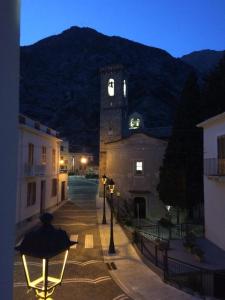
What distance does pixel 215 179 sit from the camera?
19.3 meters

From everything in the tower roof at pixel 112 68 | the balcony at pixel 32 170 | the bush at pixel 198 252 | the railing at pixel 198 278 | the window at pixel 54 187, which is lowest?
the railing at pixel 198 278

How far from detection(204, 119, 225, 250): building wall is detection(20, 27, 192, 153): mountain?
77441mm

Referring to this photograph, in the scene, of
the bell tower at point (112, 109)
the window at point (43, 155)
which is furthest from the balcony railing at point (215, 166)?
the bell tower at point (112, 109)

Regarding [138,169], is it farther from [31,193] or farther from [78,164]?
[78,164]

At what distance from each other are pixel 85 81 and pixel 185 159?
320ft

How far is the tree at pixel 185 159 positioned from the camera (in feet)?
96.4

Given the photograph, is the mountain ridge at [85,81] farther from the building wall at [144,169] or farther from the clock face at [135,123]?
the building wall at [144,169]

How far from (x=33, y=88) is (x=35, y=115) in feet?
63.4

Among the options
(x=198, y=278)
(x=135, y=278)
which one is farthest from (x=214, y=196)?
(x=135, y=278)

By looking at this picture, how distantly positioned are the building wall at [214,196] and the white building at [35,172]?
13.3 metres

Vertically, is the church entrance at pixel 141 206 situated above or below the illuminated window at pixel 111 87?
below

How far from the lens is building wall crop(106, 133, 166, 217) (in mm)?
35188

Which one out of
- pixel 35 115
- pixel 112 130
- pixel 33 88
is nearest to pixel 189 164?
pixel 112 130

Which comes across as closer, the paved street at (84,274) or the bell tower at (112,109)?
the paved street at (84,274)
